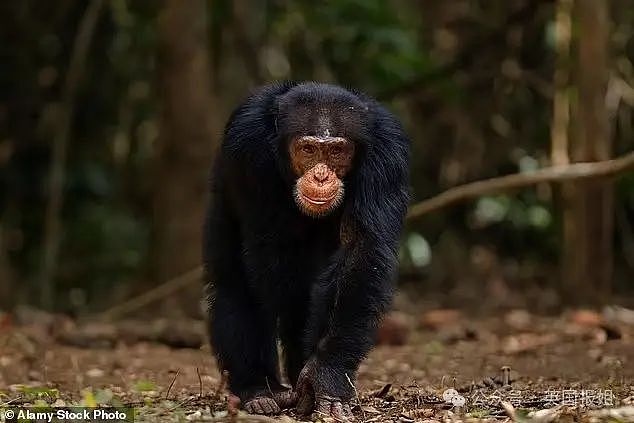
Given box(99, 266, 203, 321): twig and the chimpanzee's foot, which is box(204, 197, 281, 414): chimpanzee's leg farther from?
box(99, 266, 203, 321): twig

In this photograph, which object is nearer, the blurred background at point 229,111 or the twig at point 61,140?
the blurred background at point 229,111

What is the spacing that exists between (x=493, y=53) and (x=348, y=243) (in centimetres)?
742

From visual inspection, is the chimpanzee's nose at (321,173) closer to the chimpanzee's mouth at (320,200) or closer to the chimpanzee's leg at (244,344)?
the chimpanzee's mouth at (320,200)

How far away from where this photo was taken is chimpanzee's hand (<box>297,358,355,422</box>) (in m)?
4.72

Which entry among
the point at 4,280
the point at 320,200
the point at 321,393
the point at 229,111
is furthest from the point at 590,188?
the point at 4,280

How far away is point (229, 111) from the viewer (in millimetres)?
12336

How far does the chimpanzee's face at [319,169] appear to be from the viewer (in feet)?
16.8

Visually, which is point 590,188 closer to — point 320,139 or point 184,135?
point 184,135

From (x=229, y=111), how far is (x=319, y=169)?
23.8 ft

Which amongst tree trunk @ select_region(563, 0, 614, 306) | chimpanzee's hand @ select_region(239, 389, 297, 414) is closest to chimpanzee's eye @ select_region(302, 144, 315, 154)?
chimpanzee's hand @ select_region(239, 389, 297, 414)

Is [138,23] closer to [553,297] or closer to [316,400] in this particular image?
[553,297]

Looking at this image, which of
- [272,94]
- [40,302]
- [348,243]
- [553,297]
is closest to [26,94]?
[40,302]

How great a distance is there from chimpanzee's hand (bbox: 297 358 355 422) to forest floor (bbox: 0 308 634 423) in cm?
7

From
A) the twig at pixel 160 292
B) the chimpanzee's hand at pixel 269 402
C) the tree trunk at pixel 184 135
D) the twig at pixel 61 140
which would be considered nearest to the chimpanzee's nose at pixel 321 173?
the chimpanzee's hand at pixel 269 402
